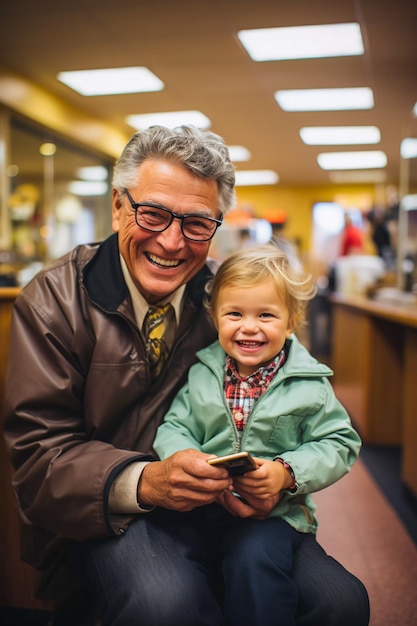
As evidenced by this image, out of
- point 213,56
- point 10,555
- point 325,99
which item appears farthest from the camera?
point 325,99

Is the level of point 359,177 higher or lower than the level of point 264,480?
higher

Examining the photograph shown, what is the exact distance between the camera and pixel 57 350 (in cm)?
124

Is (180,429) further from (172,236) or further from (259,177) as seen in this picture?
(259,177)

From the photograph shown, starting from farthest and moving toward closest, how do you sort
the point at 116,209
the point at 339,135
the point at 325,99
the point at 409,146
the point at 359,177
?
the point at 359,177 < the point at 339,135 < the point at 409,146 < the point at 325,99 < the point at 116,209

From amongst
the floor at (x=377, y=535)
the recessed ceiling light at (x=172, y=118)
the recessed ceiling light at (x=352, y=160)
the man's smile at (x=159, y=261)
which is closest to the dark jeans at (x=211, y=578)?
the floor at (x=377, y=535)

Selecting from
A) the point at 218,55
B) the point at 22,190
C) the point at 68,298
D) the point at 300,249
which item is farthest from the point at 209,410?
the point at 300,249

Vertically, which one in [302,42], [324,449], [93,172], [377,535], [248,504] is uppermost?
[302,42]

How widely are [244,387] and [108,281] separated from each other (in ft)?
1.31

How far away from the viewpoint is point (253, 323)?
4.22 feet

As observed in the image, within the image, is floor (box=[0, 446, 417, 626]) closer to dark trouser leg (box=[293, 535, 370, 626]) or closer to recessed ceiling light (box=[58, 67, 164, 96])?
dark trouser leg (box=[293, 535, 370, 626])

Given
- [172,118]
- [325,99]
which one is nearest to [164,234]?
[325,99]

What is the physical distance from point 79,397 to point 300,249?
11.8 m

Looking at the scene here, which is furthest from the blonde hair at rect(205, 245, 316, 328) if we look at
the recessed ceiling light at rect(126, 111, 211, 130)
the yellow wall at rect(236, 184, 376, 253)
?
the yellow wall at rect(236, 184, 376, 253)

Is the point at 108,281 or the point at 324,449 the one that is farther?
the point at 108,281
